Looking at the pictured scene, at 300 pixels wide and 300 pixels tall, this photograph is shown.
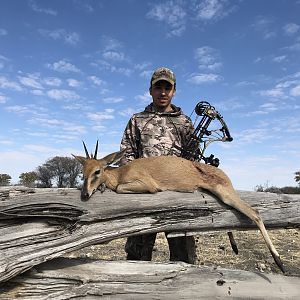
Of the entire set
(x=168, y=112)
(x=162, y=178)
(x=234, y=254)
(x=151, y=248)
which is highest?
(x=168, y=112)

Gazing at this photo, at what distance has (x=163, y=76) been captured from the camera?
5.94 meters

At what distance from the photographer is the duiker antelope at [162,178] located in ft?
13.9

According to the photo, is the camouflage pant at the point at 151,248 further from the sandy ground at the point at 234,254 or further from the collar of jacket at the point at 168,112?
the collar of jacket at the point at 168,112

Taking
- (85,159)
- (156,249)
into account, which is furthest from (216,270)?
(156,249)

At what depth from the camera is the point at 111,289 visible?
392 centimetres

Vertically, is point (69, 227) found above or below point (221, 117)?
below

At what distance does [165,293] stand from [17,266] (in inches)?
57.3

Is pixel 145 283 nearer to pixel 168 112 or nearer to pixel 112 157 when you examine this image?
pixel 112 157

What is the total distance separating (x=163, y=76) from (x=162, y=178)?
1.86 m

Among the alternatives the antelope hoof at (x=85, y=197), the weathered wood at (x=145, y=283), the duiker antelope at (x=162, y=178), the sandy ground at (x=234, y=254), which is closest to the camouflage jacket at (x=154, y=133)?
the duiker antelope at (x=162, y=178)

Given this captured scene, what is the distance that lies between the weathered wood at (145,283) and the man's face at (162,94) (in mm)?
2778

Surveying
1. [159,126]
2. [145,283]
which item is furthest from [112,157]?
[145,283]

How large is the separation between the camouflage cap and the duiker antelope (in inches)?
54.5

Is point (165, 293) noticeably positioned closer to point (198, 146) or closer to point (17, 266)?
point (17, 266)
